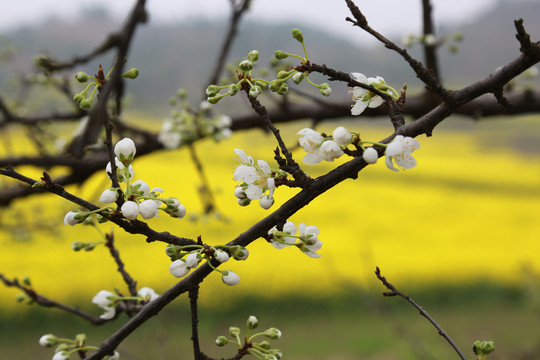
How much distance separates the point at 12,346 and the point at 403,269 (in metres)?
5.57

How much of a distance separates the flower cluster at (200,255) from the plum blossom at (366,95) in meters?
0.37

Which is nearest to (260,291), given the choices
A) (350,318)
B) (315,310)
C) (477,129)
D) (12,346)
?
(315,310)

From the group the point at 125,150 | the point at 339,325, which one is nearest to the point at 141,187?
the point at 125,150

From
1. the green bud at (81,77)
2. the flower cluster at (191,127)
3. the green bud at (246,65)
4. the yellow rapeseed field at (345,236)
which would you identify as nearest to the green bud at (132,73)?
the green bud at (81,77)

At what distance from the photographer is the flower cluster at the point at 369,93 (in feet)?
3.22

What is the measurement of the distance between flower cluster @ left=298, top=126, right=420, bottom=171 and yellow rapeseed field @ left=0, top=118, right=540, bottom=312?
4079 mm

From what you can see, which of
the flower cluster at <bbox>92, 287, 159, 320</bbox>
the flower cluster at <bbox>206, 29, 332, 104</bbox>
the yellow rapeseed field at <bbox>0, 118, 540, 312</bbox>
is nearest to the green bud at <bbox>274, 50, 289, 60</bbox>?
the flower cluster at <bbox>206, 29, 332, 104</bbox>

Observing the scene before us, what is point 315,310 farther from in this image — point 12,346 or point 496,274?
point 12,346

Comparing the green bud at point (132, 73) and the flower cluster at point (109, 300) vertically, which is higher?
the green bud at point (132, 73)

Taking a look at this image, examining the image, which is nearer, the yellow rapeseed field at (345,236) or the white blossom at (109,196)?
the white blossom at (109,196)

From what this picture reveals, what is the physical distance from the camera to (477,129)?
15984mm

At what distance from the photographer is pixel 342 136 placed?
828mm

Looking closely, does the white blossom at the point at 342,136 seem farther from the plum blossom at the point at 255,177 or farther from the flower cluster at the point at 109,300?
the flower cluster at the point at 109,300

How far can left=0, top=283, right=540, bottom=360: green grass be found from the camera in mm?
5875
